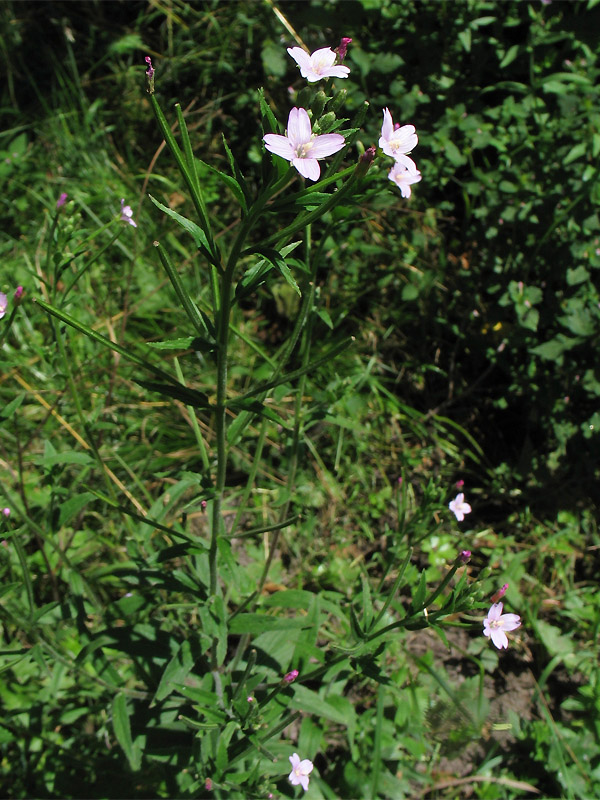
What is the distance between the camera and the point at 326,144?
110cm

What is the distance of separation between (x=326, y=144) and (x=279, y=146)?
0.10 m

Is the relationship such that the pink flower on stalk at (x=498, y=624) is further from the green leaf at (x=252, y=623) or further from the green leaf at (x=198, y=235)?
the green leaf at (x=198, y=235)

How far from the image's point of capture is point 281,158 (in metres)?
1.08

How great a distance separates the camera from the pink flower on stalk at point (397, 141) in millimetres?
1287

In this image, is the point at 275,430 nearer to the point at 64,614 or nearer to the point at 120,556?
the point at 120,556

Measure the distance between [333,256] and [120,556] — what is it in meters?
1.87

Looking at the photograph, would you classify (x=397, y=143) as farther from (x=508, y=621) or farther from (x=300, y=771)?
(x=300, y=771)

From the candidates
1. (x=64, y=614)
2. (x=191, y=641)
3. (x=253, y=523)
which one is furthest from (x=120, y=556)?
(x=191, y=641)

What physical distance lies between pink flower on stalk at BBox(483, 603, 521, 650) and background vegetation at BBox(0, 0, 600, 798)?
53 cm

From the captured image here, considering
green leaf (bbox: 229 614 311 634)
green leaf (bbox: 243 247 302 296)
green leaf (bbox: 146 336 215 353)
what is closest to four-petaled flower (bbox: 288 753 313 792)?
green leaf (bbox: 229 614 311 634)

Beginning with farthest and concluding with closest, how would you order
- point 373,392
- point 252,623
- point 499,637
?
point 373,392 → point 252,623 → point 499,637

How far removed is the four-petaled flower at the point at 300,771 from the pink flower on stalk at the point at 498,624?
2.30 ft

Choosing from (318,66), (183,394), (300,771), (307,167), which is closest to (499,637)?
(300,771)

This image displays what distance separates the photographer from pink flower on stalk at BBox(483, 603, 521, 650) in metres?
1.63
